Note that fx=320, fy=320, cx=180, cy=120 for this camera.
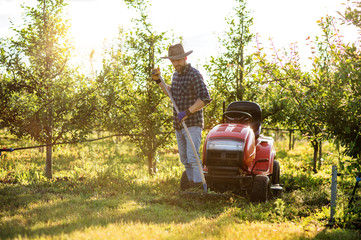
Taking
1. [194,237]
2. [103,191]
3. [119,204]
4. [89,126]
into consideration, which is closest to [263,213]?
[194,237]

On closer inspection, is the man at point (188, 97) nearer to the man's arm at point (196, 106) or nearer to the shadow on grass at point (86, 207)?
the man's arm at point (196, 106)

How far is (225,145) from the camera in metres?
5.11

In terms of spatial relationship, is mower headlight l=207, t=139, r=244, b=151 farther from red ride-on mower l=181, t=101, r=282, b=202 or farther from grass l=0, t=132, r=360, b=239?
grass l=0, t=132, r=360, b=239

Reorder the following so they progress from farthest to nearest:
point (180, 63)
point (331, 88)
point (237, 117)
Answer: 1. point (237, 117)
2. point (180, 63)
3. point (331, 88)

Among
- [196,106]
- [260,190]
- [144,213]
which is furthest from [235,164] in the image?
[144,213]

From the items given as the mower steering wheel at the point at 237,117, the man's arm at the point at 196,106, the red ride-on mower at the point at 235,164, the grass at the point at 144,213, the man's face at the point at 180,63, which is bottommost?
the grass at the point at 144,213

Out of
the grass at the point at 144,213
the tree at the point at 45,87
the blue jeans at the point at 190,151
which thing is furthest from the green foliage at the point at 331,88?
the tree at the point at 45,87

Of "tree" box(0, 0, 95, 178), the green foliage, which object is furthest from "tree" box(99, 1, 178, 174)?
the green foliage

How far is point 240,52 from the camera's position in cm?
924

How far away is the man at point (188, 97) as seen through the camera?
17.4 feet

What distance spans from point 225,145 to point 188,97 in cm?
108

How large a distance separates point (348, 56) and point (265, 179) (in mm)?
2175

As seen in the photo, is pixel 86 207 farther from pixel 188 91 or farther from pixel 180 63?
pixel 180 63

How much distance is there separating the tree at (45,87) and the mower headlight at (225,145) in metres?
3.16
